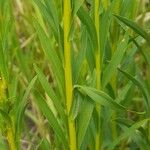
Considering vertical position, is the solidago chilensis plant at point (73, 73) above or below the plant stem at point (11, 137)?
above

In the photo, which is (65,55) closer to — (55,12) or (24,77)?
(55,12)

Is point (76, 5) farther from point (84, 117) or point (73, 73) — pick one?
point (84, 117)

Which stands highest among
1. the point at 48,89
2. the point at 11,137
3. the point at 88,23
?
the point at 88,23

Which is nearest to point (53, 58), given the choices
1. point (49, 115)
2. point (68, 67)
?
point (68, 67)

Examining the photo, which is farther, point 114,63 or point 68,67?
point 114,63

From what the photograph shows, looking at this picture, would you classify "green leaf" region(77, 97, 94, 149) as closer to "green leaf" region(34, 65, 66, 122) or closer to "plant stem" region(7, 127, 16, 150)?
"green leaf" region(34, 65, 66, 122)

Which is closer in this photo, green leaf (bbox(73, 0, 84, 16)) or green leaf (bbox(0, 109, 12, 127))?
green leaf (bbox(73, 0, 84, 16))

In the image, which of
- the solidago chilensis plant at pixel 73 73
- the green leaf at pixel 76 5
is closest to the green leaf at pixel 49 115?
the solidago chilensis plant at pixel 73 73

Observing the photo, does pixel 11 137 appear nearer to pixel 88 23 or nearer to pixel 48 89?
pixel 48 89

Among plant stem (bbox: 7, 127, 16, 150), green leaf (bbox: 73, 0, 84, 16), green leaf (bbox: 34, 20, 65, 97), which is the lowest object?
plant stem (bbox: 7, 127, 16, 150)

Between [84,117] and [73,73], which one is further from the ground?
[73,73]

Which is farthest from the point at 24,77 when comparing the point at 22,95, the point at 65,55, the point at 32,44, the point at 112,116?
the point at 65,55

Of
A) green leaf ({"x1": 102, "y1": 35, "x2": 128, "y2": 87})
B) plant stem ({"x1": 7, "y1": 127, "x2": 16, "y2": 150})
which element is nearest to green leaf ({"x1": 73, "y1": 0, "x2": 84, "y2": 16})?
green leaf ({"x1": 102, "y1": 35, "x2": 128, "y2": 87})

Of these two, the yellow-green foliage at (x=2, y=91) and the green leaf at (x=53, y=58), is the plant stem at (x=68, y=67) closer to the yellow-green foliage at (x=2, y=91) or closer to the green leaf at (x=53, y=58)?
the green leaf at (x=53, y=58)
